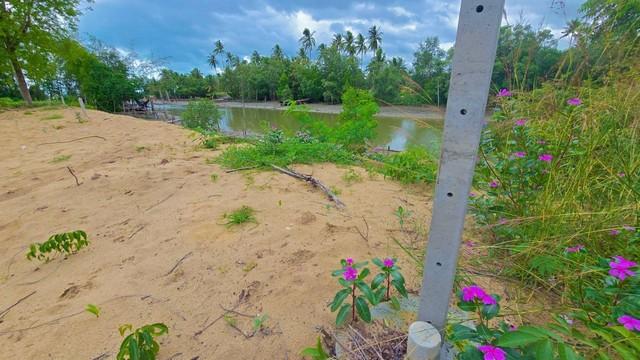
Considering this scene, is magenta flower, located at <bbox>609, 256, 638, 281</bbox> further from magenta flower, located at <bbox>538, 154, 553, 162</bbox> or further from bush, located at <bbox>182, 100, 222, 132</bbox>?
bush, located at <bbox>182, 100, 222, 132</bbox>

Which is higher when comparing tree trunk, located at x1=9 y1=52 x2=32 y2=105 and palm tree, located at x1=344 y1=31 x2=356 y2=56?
palm tree, located at x1=344 y1=31 x2=356 y2=56

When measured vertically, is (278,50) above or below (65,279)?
above

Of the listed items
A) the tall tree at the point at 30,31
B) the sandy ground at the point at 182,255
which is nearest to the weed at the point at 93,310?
the sandy ground at the point at 182,255

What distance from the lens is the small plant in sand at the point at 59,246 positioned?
4.69 ft

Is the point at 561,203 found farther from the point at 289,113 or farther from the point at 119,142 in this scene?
the point at 119,142

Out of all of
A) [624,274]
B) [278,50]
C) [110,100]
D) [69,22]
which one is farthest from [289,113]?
[278,50]

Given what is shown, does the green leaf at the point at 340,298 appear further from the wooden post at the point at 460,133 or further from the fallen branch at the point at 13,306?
the fallen branch at the point at 13,306

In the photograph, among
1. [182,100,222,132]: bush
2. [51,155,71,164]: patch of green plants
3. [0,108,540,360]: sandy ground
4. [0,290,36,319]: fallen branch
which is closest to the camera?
[0,108,540,360]: sandy ground

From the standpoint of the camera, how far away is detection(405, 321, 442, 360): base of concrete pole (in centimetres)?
72

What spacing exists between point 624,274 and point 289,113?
5.24 meters

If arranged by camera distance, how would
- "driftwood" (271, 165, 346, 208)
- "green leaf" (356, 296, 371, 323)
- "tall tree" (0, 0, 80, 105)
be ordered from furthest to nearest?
"tall tree" (0, 0, 80, 105), "driftwood" (271, 165, 346, 208), "green leaf" (356, 296, 371, 323)

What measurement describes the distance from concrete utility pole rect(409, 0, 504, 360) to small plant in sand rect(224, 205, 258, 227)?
1343 millimetres

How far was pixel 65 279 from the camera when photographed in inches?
53.2

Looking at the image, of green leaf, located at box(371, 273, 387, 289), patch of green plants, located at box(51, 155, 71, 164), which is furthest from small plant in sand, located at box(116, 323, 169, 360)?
patch of green plants, located at box(51, 155, 71, 164)
